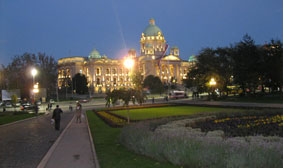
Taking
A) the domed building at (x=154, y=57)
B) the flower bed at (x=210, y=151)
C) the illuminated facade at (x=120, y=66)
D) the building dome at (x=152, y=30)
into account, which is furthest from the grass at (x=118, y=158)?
the building dome at (x=152, y=30)

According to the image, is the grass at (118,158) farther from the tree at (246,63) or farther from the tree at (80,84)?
the tree at (80,84)

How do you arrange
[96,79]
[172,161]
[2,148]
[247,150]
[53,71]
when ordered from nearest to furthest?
[247,150]
[172,161]
[2,148]
[53,71]
[96,79]

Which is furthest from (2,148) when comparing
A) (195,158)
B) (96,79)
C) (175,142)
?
(96,79)

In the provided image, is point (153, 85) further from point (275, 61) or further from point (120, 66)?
point (275, 61)

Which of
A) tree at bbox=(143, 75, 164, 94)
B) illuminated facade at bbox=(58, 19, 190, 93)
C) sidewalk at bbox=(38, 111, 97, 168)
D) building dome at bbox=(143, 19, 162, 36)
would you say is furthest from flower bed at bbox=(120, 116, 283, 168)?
building dome at bbox=(143, 19, 162, 36)

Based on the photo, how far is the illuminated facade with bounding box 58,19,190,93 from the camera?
128625 millimetres

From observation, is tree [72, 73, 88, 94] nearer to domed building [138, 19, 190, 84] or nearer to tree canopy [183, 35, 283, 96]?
domed building [138, 19, 190, 84]

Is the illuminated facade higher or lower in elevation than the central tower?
lower

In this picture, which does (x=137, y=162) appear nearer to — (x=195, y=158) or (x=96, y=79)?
(x=195, y=158)

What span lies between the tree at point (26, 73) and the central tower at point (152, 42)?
202 feet

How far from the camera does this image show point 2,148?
14.1 meters

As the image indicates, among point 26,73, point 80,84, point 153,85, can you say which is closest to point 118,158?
point 26,73

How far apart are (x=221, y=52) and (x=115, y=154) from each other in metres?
45.4

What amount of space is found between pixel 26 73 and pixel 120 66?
66829 millimetres
